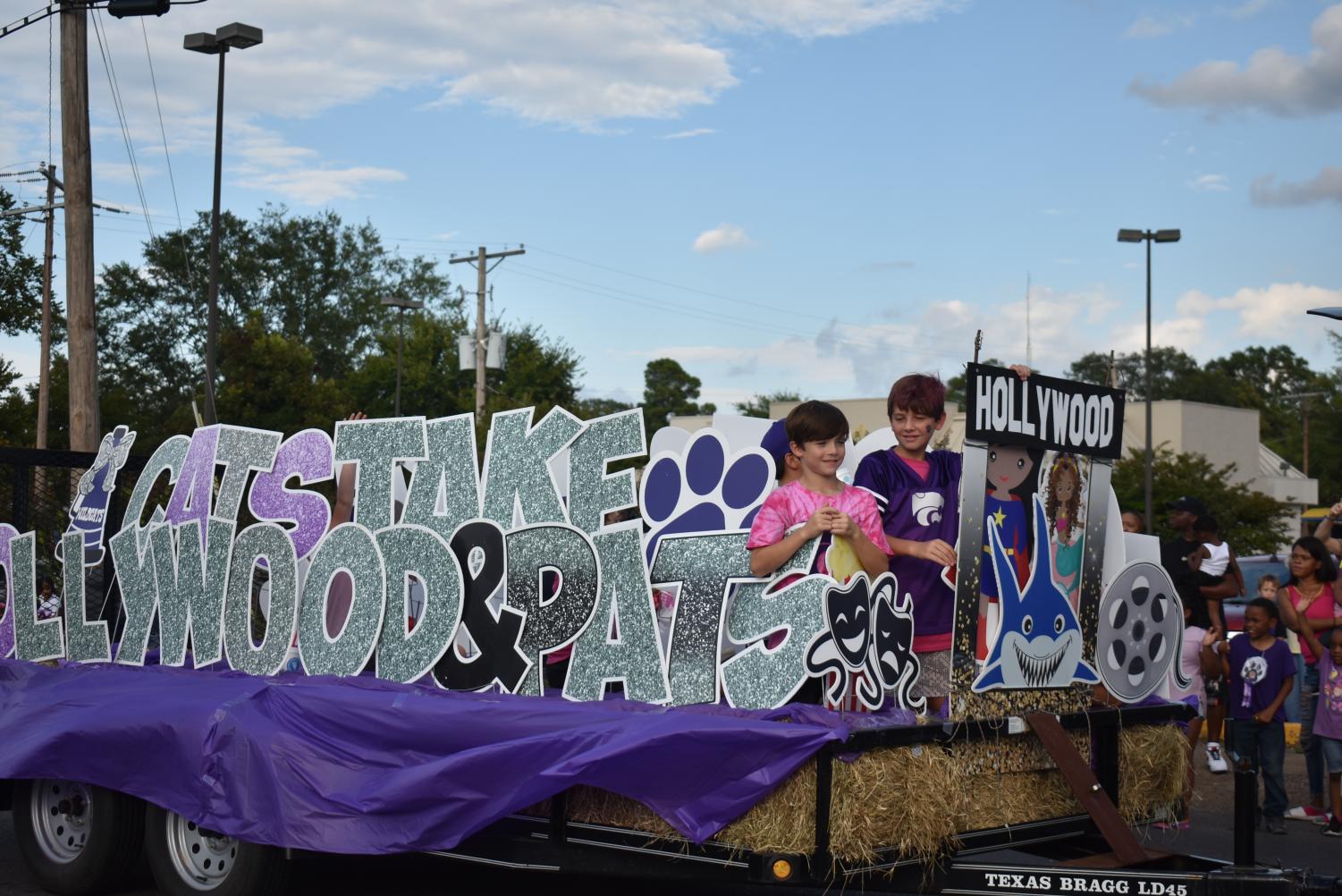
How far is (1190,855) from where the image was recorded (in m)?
5.00

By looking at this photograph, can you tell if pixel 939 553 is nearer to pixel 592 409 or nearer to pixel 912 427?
pixel 912 427

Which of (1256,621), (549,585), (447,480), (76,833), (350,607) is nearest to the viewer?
(549,585)

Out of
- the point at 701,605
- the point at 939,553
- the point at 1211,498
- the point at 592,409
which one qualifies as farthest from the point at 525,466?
the point at 592,409

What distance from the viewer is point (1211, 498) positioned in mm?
41906

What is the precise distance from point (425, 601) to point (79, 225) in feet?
33.6

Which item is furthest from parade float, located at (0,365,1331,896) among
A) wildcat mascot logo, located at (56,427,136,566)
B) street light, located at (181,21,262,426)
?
street light, located at (181,21,262,426)

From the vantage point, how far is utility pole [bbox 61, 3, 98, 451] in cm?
1458

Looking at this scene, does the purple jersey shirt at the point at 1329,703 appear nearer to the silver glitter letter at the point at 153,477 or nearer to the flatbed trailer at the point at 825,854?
the flatbed trailer at the point at 825,854

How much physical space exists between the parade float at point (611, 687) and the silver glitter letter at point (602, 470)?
0.05 feet

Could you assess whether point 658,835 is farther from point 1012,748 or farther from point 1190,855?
point 1190,855

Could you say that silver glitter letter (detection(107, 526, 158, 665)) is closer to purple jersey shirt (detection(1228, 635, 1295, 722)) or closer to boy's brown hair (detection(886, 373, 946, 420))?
boy's brown hair (detection(886, 373, 946, 420))

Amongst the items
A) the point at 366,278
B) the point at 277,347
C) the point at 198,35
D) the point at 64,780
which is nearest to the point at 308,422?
the point at 277,347

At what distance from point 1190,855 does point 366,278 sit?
267 ft

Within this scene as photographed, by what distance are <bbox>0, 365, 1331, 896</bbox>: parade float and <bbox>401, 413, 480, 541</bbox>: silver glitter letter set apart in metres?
0.01
